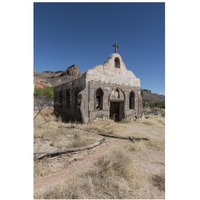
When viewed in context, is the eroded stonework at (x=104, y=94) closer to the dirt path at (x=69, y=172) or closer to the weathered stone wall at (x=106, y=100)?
the weathered stone wall at (x=106, y=100)

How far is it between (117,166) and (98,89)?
713cm

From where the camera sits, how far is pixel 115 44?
10.8 m

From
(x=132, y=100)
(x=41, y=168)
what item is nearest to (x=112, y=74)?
(x=132, y=100)

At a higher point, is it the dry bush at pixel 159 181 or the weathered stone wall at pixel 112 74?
the weathered stone wall at pixel 112 74

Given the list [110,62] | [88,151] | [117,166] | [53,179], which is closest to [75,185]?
[53,179]

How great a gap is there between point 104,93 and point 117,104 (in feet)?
9.40

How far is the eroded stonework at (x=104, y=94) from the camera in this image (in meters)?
8.75

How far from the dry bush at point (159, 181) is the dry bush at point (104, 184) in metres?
0.31

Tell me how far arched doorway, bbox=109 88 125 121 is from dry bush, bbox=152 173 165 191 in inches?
294

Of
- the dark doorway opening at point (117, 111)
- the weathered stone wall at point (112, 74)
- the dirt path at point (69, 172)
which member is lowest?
the dirt path at point (69, 172)

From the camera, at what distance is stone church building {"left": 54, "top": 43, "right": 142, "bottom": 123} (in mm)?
8750

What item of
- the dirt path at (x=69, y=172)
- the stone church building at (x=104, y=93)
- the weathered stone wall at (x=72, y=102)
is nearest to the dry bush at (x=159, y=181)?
the dirt path at (x=69, y=172)

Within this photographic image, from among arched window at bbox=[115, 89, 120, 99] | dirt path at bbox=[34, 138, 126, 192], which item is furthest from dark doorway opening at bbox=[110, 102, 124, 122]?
dirt path at bbox=[34, 138, 126, 192]

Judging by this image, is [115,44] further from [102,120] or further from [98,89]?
[102,120]
